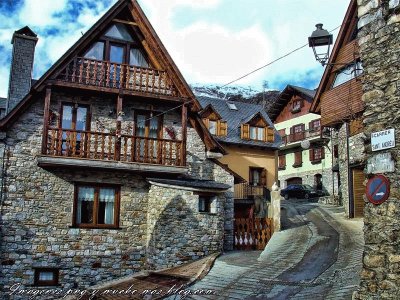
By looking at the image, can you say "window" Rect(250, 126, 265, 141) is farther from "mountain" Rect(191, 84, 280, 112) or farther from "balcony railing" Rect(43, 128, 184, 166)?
"mountain" Rect(191, 84, 280, 112)

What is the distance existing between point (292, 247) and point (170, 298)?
5.45m

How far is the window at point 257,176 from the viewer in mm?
29422

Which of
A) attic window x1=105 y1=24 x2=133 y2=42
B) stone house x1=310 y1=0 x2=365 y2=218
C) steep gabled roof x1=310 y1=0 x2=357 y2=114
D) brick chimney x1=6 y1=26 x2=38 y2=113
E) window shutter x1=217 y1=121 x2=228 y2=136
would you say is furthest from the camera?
window shutter x1=217 y1=121 x2=228 y2=136

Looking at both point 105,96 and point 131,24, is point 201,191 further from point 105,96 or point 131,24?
point 131,24

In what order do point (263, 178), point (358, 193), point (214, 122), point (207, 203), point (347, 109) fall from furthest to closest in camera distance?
point (263, 178), point (214, 122), point (347, 109), point (358, 193), point (207, 203)

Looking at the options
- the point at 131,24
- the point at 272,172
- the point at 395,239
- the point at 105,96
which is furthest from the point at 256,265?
the point at 272,172

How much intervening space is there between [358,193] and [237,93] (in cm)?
6620

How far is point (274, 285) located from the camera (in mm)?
11250

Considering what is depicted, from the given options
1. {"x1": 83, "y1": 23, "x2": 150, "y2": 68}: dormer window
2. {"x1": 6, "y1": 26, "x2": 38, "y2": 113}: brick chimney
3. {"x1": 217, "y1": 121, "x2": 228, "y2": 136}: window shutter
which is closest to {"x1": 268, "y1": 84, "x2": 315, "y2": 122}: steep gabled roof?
{"x1": 217, "y1": 121, "x2": 228, "y2": 136}: window shutter

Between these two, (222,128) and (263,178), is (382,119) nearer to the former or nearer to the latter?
(222,128)

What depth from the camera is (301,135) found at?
41.8 meters

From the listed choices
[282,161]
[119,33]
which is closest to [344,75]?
[119,33]

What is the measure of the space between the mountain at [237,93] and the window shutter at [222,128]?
32.9 m

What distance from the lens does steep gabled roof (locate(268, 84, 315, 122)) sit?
137 feet
